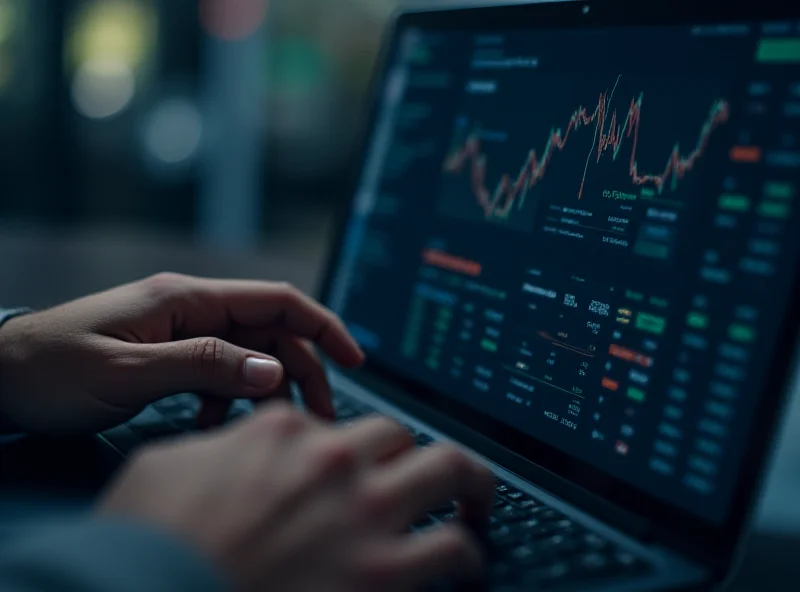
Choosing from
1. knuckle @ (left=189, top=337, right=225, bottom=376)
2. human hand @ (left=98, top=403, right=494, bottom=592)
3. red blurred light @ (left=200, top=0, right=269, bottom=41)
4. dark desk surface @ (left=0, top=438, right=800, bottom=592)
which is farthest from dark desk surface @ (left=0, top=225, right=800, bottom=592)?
red blurred light @ (left=200, top=0, right=269, bottom=41)

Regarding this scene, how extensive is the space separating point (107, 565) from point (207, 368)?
1.04 ft

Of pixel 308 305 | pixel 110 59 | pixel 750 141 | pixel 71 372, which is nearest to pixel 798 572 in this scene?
pixel 750 141

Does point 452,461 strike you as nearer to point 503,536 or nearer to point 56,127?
point 503,536

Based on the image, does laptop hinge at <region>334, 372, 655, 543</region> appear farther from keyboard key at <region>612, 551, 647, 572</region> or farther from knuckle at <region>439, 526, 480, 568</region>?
knuckle at <region>439, 526, 480, 568</region>

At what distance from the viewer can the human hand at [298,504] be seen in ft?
1.34

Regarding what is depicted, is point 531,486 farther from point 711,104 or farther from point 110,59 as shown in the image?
point 110,59

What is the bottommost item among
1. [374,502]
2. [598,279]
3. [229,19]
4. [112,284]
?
[112,284]

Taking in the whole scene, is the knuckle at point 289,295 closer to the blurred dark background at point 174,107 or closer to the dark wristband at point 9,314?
the dark wristband at point 9,314

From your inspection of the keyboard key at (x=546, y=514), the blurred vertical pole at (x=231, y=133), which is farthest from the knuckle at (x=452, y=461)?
the blurred vertical pole at (x=231, y=133)

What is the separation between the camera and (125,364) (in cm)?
70

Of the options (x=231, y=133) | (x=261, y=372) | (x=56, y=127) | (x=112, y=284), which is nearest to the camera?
(x=261, y=372)

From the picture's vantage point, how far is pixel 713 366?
20.8 inches

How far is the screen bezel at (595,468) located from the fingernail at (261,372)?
0.54 feet

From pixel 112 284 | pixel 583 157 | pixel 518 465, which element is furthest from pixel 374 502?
pixel 112 284
